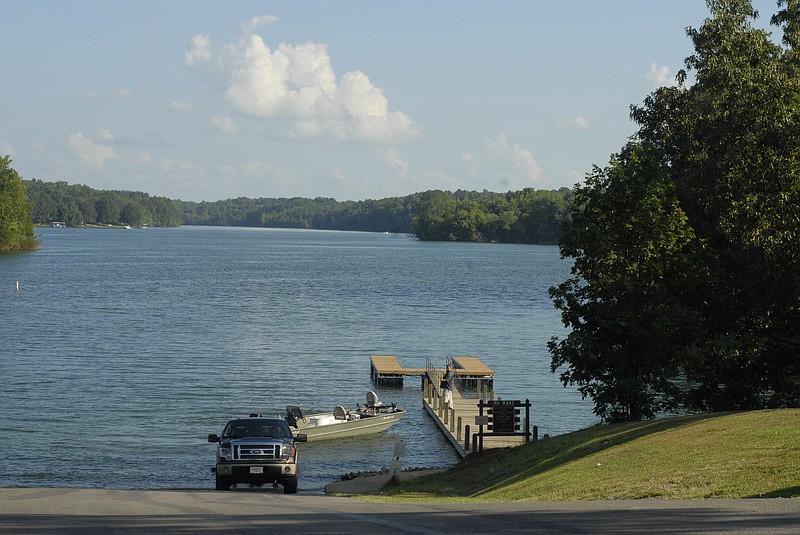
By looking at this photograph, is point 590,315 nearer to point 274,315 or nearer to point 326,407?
point 326,407

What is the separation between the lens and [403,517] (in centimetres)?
1381

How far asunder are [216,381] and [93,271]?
300ft

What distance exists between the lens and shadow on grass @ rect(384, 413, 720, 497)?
71.1 ft

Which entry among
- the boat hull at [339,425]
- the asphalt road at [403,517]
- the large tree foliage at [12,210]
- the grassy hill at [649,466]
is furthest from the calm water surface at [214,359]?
the large tree foliage at [12,210]

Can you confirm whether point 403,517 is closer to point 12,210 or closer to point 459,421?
point 459,421

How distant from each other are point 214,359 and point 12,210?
123447 mm

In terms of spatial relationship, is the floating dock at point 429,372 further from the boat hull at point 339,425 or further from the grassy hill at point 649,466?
the grassy hill at point 649,466

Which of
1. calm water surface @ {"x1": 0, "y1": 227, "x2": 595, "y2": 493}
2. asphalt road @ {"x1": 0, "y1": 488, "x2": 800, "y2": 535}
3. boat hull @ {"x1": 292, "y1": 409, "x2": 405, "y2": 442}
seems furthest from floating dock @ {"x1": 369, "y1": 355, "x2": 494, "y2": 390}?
asphalt road @ {"x1": 0, "y1": 488, "x2": 800, "y2": 535}

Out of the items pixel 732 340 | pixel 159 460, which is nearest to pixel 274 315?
pixel 159 460

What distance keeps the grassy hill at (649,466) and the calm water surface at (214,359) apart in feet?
18.4

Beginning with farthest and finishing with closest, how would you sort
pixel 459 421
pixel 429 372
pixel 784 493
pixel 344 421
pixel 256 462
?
1. pixel 429 372
2. pixel 344 421
3. pixel 459 421
4. pixel 256 462
5. pixel 784 493

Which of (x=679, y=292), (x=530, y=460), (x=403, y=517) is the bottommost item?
(x=530, y=460)

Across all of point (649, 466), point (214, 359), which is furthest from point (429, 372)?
point (649, 466)

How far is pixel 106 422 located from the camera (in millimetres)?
37094
